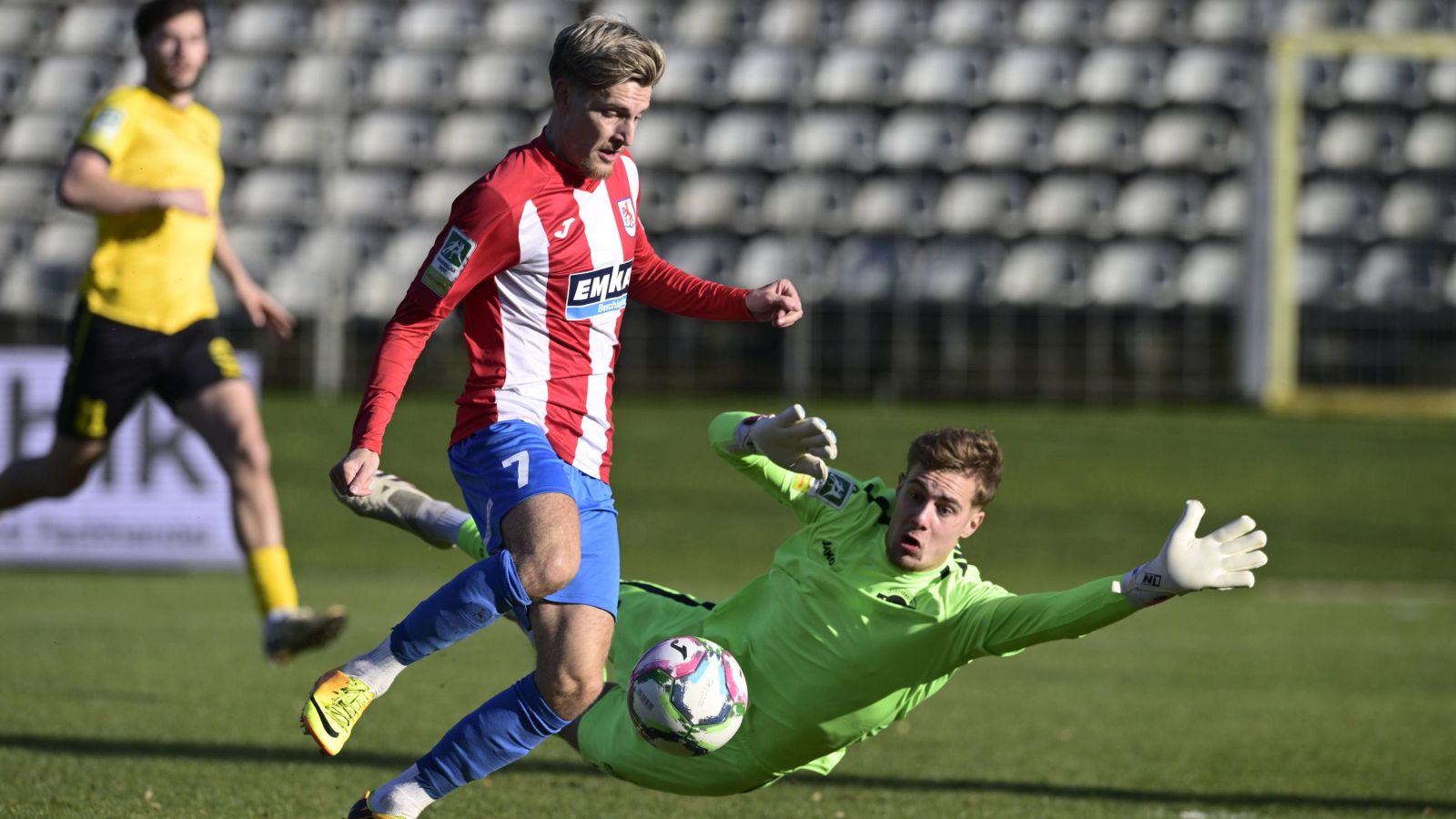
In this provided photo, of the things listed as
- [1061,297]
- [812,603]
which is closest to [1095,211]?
[1061,297]

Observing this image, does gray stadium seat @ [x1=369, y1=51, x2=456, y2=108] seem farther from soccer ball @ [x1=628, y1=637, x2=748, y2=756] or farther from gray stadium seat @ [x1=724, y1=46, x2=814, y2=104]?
soccer ball @ [x1=628, y1=637, x2=748, y2=756]

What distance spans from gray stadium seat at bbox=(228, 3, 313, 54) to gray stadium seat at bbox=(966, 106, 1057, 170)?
27.8 ft

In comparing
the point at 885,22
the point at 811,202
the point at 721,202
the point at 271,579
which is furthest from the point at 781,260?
the point at 271,579

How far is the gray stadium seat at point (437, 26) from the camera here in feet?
66.8

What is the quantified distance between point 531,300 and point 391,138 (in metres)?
17.0

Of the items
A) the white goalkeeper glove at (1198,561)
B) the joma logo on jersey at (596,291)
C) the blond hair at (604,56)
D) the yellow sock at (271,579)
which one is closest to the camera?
the white goalkeeper glove at (1198,561)

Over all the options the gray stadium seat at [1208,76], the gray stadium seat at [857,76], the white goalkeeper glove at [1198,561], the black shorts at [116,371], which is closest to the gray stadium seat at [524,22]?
the gray stadium seat at [857,76]

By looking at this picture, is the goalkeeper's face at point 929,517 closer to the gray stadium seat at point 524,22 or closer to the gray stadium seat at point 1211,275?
the gray stadium seat at point 1211,275

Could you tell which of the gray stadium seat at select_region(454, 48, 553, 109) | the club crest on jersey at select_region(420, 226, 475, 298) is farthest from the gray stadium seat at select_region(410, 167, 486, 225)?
Result: the club crest on jersey at select_region(420, 226, 475, 298)

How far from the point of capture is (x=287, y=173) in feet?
65.8

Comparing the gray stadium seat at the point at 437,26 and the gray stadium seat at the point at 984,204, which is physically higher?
the gray stadium seat at the point at 437,26

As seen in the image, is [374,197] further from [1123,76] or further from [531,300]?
[531,300]

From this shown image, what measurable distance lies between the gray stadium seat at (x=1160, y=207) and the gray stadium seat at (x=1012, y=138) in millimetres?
1086

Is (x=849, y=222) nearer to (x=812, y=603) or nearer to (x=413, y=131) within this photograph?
(x=413, y=131)
